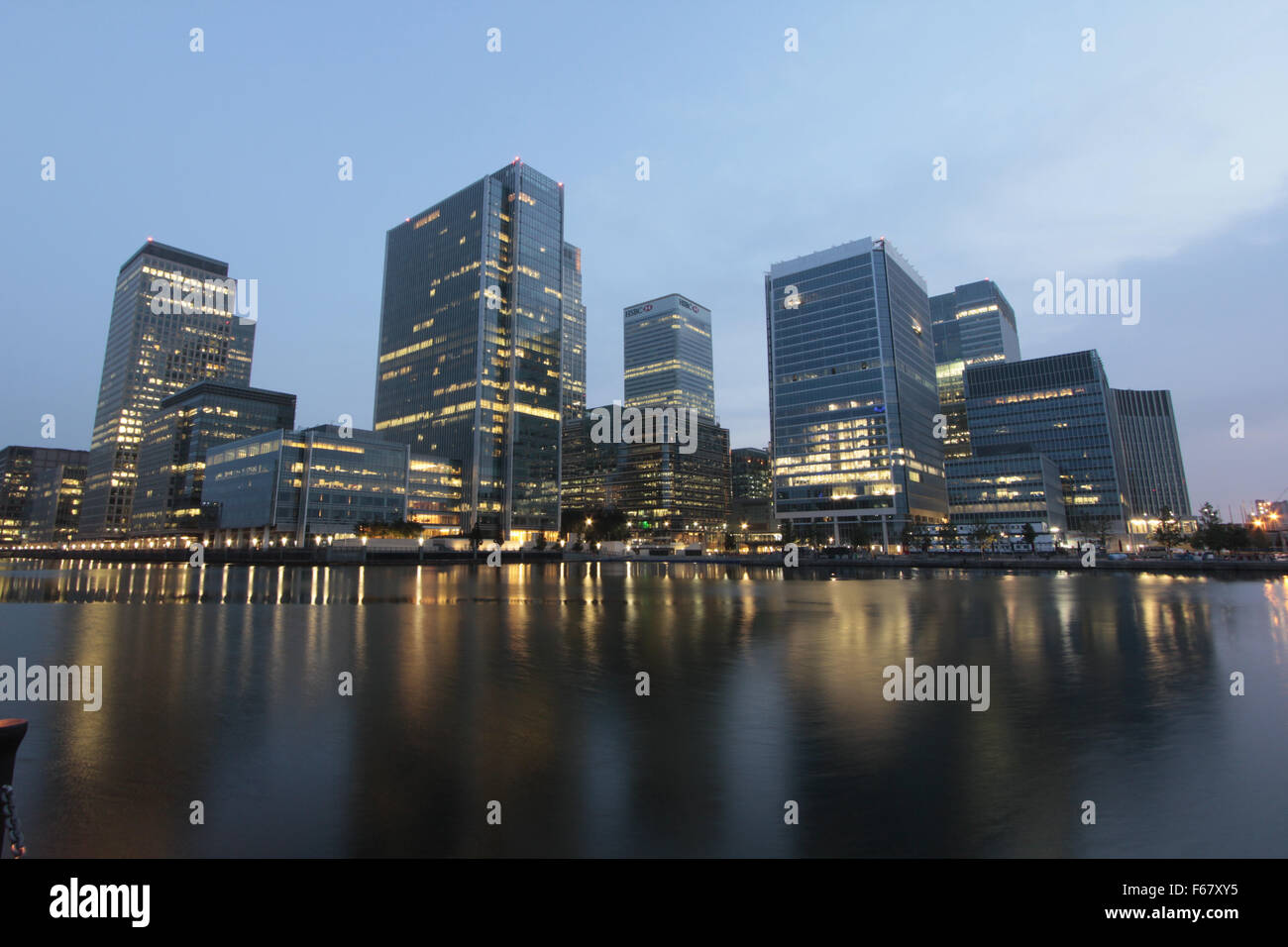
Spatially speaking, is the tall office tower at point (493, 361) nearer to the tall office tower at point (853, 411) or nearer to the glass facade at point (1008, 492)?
the tall office tower at point (853, 411)

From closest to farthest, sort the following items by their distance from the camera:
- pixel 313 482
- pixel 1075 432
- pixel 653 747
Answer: pixel 653 747 < pixel 313 482 < pixel 1075 432

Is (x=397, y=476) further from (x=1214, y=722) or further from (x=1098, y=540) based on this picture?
(x=1098, y=540)

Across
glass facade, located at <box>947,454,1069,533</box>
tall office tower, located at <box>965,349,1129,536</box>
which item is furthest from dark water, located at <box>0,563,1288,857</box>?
tall office tower, located at <box>965,349,1129,536</box>

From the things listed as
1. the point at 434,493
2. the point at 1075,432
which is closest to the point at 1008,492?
the point at 1075,432

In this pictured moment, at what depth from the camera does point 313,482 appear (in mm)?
158250

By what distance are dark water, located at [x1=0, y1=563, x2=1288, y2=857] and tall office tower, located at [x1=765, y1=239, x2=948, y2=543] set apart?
15552cm

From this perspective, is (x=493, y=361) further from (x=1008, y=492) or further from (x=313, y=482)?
(x=1008, y=492)

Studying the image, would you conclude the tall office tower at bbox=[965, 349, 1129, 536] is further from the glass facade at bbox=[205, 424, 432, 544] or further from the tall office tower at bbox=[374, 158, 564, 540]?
the glass facade at bbox=[205, 424, 432, 544]

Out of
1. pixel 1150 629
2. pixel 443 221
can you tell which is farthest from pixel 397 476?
pixel 1150 629

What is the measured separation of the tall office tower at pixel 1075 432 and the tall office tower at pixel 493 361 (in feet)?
487

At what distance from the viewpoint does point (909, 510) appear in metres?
179

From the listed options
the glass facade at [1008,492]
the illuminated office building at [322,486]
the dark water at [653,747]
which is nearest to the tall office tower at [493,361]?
the illuminated office building at [322,486]

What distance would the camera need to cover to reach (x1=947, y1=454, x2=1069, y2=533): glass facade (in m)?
178

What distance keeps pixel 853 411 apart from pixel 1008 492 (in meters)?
53.5
